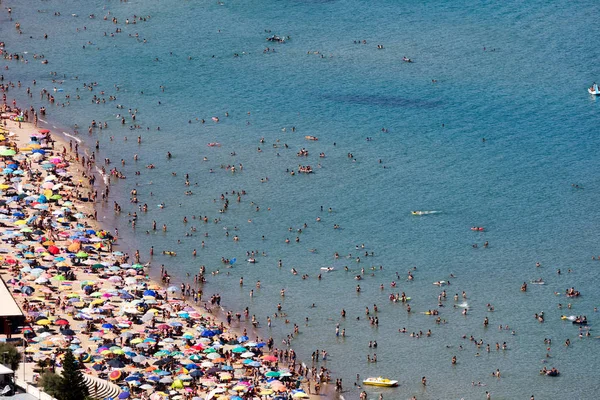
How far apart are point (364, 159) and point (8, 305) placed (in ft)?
167

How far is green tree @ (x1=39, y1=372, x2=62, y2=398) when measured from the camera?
7031 cm

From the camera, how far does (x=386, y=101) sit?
144 meters

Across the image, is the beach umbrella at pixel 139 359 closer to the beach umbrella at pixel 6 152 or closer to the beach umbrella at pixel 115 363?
the beach umbrella at pixel 115 363

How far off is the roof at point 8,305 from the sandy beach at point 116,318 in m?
2.52

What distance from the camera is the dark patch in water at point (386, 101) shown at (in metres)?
143

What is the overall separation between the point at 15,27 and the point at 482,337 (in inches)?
3457

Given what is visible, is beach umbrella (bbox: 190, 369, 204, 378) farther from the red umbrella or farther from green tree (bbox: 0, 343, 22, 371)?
the red umbrella

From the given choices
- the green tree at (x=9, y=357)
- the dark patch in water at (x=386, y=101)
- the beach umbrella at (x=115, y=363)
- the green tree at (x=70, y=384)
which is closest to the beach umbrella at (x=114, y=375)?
the beach umbrella at (x=115, y=363)

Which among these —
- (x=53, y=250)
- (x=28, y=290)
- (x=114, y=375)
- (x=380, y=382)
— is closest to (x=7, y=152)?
(x=53, y=250)

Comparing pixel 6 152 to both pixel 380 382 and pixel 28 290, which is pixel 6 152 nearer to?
pixel 28 290

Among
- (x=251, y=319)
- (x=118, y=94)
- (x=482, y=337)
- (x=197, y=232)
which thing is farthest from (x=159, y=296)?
(x=118, y=94)

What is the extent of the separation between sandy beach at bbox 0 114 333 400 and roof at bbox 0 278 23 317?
2.52m

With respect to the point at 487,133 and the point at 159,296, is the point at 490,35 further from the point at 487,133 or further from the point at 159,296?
the point at 159,296

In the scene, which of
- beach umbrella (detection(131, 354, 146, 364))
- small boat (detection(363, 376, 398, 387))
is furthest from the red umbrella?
small boat (detection(363, 376, 398, 387))
